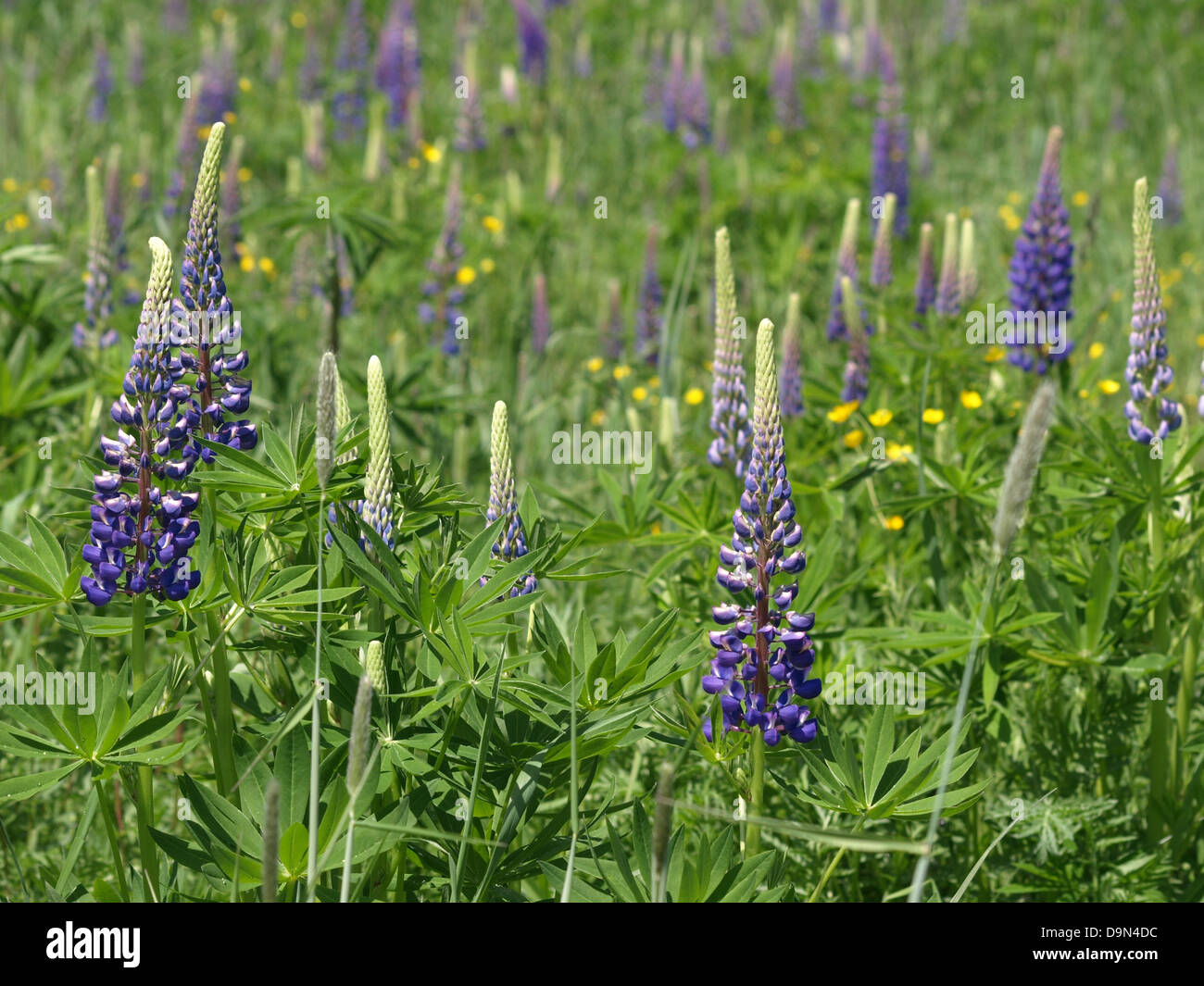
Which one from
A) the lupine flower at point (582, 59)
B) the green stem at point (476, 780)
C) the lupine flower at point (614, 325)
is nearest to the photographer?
the green stem at point (476, 780)

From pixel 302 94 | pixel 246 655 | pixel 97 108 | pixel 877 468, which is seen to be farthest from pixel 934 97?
pixel 246 655

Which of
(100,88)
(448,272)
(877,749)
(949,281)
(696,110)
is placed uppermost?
(100,88)

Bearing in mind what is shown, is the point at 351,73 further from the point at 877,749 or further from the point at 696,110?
the point at 877,749

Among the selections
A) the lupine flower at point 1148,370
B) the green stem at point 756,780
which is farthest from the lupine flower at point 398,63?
the green stem at point 756,780

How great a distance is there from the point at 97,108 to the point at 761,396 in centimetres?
704

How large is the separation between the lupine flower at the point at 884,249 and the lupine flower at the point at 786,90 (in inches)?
111

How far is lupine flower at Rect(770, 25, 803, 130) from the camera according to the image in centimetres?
715

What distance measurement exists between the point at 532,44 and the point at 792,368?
4.74m

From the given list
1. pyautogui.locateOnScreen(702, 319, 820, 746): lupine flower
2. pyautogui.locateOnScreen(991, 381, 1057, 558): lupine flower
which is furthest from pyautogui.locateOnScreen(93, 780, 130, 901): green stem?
pyautogui.locateOnScreen(991, 381, 1057, 558): lupine flower

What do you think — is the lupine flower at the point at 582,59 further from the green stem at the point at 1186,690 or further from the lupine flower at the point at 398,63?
the green stem at the point at 1186,690

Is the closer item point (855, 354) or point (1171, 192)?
point (855, 354)

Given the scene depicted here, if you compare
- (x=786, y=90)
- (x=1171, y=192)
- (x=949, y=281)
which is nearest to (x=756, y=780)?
(x=949, y=281)

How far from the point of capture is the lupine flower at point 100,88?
7.75 metres

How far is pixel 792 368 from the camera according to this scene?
3805mm
